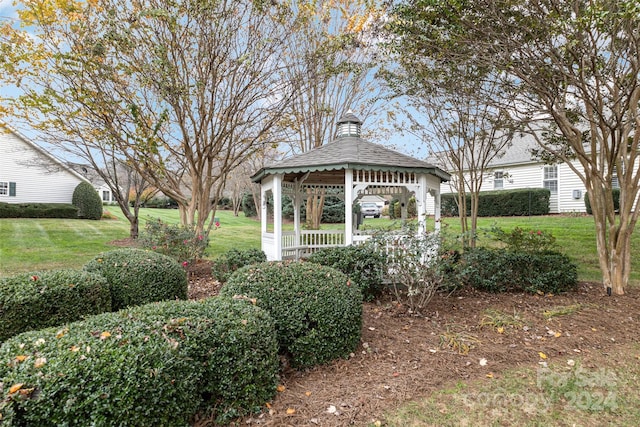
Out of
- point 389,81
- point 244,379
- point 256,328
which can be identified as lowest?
point 244,379

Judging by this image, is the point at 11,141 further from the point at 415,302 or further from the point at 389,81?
the point at 415,302

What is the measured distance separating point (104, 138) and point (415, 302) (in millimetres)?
7746

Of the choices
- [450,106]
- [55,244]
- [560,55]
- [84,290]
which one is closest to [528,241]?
[560,55]

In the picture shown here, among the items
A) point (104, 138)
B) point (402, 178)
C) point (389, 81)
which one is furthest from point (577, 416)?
point (104, 138)

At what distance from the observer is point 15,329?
360cm

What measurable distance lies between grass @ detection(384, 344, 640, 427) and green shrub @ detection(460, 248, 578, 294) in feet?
9.50

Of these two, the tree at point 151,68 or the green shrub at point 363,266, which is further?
the tree at point 151,68

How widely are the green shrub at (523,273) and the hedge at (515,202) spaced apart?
33.2 feet

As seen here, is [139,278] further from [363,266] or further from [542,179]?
[542,179]

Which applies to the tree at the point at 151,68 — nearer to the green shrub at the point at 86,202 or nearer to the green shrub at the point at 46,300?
the green shrub at the point at 46,300

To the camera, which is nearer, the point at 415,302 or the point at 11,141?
the point at 415,302

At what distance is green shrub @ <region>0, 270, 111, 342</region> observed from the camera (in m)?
3.59

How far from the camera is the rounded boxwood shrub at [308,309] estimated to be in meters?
3.37

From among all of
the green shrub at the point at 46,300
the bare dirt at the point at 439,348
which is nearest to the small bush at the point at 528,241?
the bare dirt at the point at 439,348
